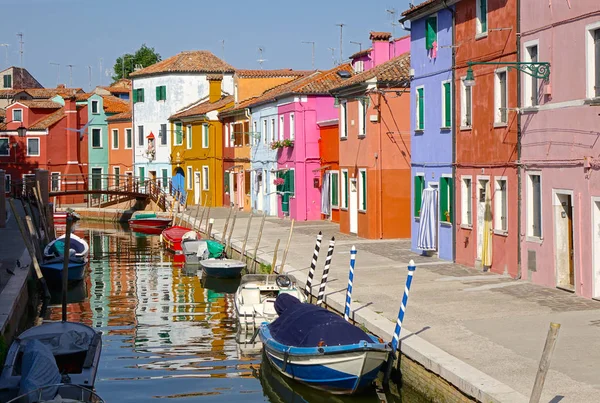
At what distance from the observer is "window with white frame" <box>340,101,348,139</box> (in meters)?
38.5

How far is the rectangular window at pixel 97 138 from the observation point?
76.1 meters

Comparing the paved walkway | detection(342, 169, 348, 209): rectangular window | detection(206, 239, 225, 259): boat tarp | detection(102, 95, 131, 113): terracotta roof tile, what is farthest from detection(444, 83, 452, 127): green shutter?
detection(102, 95, 131, 113): terracotta roof tile

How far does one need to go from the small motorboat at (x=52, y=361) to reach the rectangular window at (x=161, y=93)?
5376cm

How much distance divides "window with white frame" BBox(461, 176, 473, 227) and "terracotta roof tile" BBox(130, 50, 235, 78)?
4573 centimetres

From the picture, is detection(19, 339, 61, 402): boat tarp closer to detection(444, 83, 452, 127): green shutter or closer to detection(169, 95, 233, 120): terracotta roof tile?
detection(444, 83, 452, 127): green shutter

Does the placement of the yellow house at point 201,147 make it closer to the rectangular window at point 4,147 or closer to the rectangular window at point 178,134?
the rectangular window at point 178,134

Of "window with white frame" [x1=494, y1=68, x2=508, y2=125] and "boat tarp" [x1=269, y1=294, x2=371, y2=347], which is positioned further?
"window with white frame" [x1=494, y1=68, x2=508, y2=125]

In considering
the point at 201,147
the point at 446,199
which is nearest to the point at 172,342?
the point at 446,199

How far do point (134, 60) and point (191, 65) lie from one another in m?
41.6

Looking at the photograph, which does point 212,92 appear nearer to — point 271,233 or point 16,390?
point 271,233

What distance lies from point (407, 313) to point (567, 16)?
678 centimetres

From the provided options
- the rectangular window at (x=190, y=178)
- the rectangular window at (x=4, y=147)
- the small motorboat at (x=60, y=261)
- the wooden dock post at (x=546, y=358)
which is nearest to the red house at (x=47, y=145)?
the rectangular window at (x=4, y=147)

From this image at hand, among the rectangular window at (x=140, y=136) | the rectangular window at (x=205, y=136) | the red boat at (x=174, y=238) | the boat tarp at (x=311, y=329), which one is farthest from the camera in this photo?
the rectangular window at (x=140, y=136)

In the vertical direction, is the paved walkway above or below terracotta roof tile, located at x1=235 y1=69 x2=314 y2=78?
below
